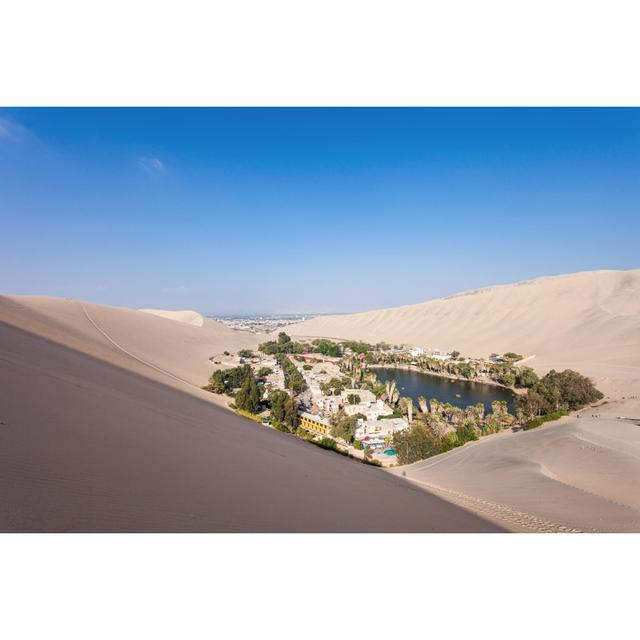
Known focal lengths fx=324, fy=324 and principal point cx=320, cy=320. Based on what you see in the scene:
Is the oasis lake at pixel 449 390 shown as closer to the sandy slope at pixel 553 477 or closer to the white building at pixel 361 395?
the white building at pixel 361 395

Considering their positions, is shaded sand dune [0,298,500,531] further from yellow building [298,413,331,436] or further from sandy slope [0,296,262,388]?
sandy slope [0,296,262,388]

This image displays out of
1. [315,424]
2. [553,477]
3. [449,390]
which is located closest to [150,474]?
[553,477]

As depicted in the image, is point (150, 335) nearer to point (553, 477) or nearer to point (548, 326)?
point (553, 477)

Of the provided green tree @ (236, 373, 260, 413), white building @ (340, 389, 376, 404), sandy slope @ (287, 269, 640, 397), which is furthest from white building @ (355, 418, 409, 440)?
sandy slope @ (287, 269, 640, 397)

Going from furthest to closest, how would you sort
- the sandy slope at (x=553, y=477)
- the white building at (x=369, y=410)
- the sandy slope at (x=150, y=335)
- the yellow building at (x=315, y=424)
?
the sandy slope at (x=150, y=335) → the white building at (x=369, y=410) → the yellow building at (x=315, y=424) → the sandy slope at (x=553, y=477)

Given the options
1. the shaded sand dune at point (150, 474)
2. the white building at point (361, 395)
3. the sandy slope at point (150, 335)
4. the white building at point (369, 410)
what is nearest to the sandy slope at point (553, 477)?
the shaded sand dune at point (150, 474)

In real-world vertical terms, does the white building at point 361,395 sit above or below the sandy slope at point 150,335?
below
